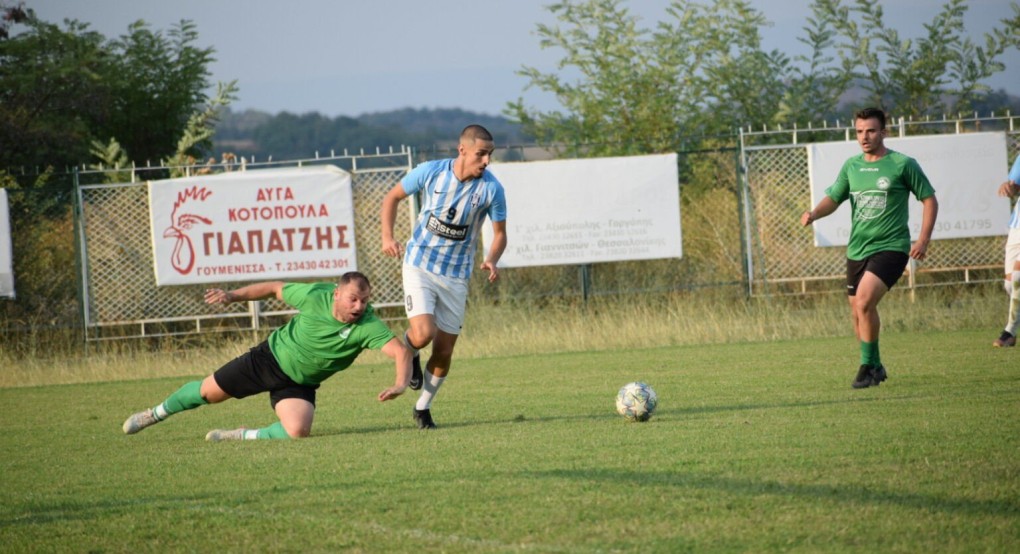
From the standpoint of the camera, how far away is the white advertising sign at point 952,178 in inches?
714

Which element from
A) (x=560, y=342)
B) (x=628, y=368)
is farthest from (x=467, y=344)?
(x=628, y=368)

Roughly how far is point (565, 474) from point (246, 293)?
2.88 metres

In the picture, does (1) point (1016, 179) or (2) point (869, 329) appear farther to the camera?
(1) point (1016, 179)

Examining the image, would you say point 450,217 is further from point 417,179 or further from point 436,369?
point 436,369

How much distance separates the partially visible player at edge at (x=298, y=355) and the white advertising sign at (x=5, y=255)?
9370 millimetres

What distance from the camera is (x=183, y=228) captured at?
703 inches

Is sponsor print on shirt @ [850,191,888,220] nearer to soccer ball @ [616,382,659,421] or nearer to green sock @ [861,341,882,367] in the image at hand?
green sock @ [861,341,882,367]

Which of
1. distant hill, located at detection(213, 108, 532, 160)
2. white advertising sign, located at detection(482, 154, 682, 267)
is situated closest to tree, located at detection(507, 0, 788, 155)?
white advertising sign, located at detection(482, 154, 682, 267)

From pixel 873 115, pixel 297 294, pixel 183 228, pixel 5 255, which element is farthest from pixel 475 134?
pixel 5 255

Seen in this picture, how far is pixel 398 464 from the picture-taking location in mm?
7461

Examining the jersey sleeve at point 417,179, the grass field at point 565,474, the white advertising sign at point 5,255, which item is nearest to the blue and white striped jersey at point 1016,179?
the grass field at point 565,474

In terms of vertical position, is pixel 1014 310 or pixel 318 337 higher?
pixel 318 337

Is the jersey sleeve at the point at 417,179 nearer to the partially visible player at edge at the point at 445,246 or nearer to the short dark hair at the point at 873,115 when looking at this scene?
the partially visible player at edge at the point at 445,246

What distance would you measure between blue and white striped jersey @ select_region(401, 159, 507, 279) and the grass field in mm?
1307
